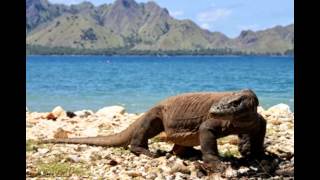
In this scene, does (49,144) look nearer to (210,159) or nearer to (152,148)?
(152,148)

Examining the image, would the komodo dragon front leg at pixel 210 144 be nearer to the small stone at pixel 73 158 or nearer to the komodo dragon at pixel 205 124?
the komodo dragon at pixel 205 124

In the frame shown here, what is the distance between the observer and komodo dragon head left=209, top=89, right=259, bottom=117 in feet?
24.8

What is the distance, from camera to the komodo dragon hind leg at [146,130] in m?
9.32

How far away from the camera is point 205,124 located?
320 inches

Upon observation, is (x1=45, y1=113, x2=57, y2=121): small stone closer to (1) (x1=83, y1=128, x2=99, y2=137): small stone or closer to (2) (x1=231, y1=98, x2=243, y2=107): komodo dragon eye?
(1) (x1=83, y1=128, x2=99, y2=137): small stone

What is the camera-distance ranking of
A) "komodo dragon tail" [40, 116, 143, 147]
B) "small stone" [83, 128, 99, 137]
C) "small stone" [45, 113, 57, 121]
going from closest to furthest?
1. "komodo dragon tail" [40, 116, 143, 147]
2. "small stone" [83, 128, 99, 137]
3. "small stone" [45, 113, 57, 121]

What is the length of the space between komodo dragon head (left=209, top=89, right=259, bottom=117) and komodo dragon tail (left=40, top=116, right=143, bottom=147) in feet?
7.22

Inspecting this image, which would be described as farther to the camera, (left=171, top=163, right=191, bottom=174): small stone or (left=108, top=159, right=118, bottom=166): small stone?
(left=108, top=159, right=118, bottom=166): small stone

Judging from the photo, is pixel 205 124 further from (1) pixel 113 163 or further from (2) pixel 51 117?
(2) pixel 51 117

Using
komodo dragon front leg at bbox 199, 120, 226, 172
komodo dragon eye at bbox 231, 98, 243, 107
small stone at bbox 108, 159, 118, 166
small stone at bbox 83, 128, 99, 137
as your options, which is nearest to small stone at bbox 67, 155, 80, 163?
small stone at bbox 108, 159, 118, 166

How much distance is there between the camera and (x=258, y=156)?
8.54 meters
